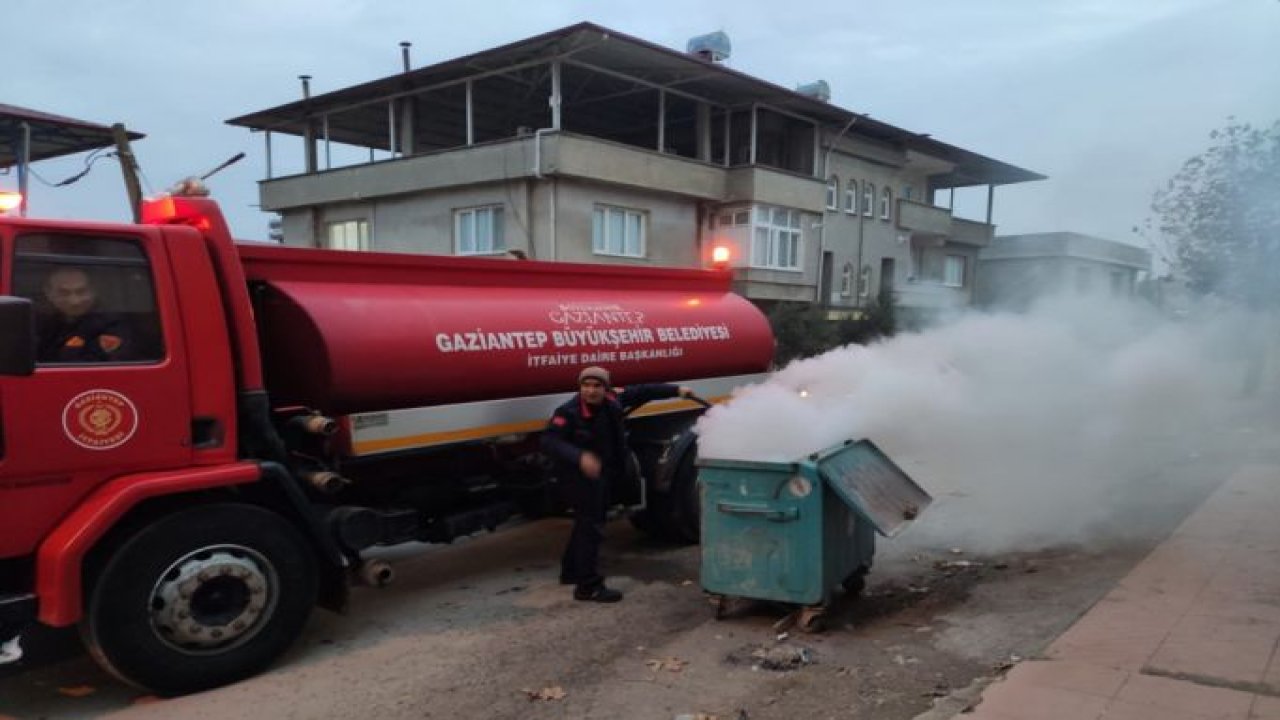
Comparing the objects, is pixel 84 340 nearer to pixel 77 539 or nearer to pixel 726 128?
pixel 77 539

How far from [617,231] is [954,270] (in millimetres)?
20679

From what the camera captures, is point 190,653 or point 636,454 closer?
point 190,653

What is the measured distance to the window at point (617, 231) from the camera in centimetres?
2109

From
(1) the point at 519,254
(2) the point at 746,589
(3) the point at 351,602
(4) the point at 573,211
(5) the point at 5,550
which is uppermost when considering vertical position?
(4) the point at 573,211

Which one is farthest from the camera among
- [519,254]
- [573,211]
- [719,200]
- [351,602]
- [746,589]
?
[719,200]

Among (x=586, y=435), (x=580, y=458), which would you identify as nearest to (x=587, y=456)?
(x=580, y=458)

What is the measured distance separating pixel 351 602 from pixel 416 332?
1956 mm

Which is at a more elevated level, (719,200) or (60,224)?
(719,200)

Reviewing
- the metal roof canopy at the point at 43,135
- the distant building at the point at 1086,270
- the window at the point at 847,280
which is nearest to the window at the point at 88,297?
the metal roof canopy at the point at 43,135

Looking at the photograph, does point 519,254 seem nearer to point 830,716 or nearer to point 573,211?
point 830,716

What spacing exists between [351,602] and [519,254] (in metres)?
2.89

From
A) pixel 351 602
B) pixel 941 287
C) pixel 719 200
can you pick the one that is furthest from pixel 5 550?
pixel 941 287

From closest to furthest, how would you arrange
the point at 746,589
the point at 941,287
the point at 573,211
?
the point at 746,589, the point at 573,211, the point at 941,287

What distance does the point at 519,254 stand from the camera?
6.99m
